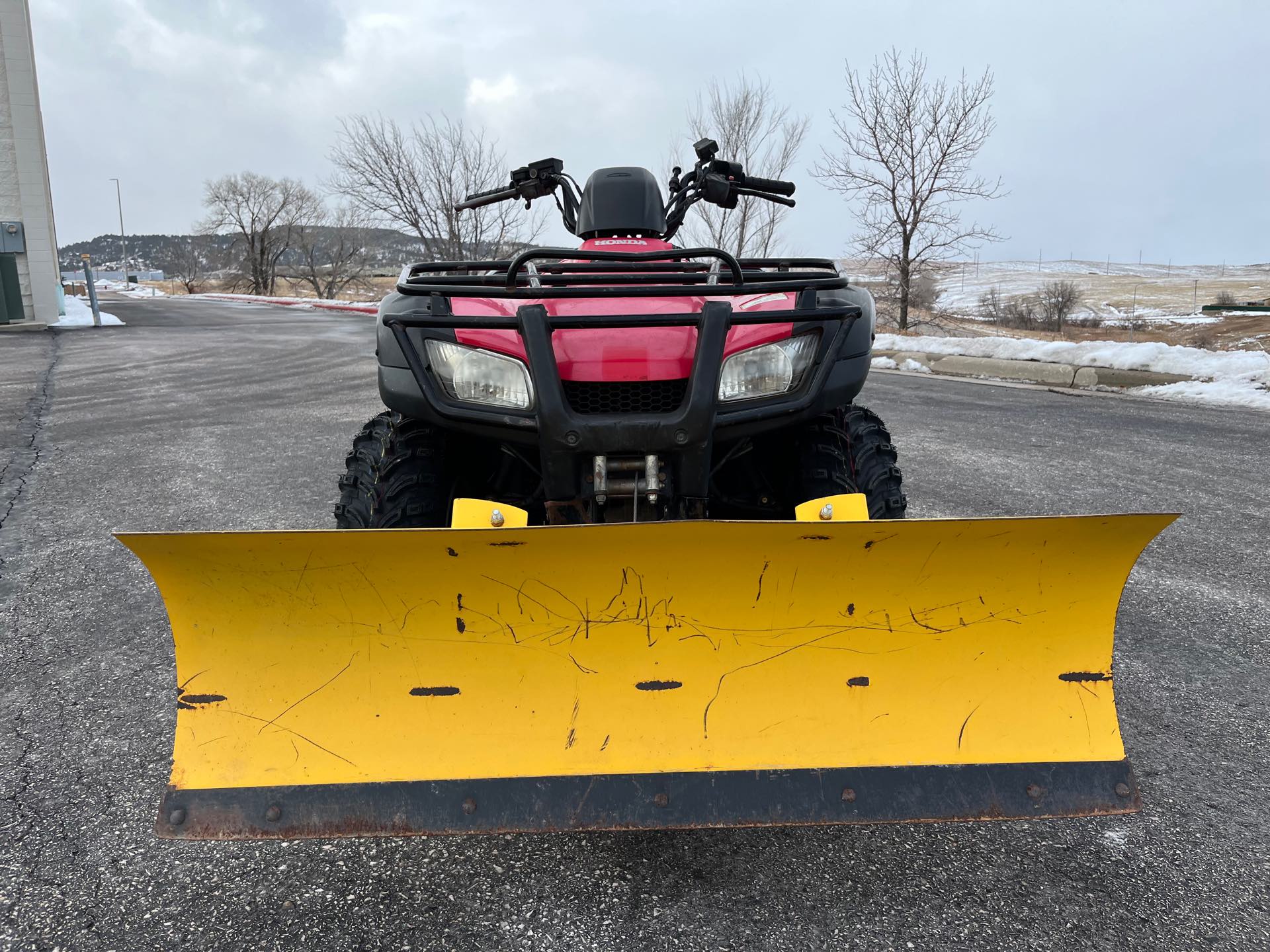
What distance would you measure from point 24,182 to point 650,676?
72.7 ft

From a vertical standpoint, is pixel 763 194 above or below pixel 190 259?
below

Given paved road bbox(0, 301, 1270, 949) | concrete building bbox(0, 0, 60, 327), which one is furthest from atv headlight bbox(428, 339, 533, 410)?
concrete building bbox(0, 0, 60, 327)

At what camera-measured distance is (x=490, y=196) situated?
3408 mm

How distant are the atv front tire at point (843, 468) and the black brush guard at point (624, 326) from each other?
1.13 ft

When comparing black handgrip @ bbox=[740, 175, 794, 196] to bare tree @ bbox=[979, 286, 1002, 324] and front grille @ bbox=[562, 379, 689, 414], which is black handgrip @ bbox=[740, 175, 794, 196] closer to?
front grille @ bbox=[562, 379, 689, 414]

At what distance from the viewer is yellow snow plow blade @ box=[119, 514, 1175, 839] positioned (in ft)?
5.26

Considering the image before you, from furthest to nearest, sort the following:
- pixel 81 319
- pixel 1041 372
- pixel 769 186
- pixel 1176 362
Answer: pixel 81 319
pixel 1041 372
pixel 1176 362
pixel 769 186

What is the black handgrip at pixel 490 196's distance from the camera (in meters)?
3.38

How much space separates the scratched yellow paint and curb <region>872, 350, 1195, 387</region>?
29.6 ft

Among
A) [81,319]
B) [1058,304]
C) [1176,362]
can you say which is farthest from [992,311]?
[81,319]

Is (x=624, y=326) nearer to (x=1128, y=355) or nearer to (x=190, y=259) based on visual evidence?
(x=1128, y=355)

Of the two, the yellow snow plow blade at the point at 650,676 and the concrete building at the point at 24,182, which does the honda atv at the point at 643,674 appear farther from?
the concrete building at the point at 24,182

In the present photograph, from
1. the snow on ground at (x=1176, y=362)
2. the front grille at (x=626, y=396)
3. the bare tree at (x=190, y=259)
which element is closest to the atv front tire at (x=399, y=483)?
the front grille at (x=626, y=396)

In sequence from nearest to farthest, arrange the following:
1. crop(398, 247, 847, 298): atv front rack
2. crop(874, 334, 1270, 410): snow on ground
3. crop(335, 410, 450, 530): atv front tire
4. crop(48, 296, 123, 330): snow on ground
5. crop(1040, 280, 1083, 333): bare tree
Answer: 1. crop(398, 247, 847, 298): atv front rack
2. crop(335, 410, 450, 530): atv front tire
3. crop(874, 334, 1270, 410): snow on ground
4. crop(48, 296, 123, 330): snow on ground
5. crop(1040, 280, 1083, 333): bare tree
